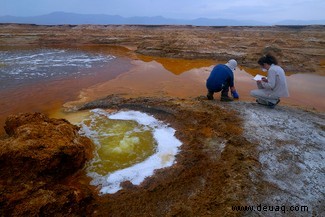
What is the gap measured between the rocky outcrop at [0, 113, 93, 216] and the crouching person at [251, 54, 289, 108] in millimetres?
3804

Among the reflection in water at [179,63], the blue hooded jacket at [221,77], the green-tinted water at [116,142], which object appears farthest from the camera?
the reflection in water at [179,63]

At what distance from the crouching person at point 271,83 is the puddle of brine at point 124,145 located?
2.20m

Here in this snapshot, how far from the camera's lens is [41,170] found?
339cm

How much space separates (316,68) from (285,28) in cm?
2862

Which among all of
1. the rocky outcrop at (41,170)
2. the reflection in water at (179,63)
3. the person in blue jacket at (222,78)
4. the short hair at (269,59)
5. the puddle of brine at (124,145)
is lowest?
the reflection in water at (179,63)

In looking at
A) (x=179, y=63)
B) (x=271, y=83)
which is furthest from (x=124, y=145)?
(x=179, y=63)

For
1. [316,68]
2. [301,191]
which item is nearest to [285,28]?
[316,68]

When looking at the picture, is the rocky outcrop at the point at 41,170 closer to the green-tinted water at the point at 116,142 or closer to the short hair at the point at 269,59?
the green-tinted water at the point at 116,142

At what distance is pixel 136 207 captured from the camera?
127 inches

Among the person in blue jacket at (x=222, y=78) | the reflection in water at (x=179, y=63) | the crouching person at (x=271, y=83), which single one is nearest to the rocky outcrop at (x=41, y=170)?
the person in blue jacket at (x=222, y=78)

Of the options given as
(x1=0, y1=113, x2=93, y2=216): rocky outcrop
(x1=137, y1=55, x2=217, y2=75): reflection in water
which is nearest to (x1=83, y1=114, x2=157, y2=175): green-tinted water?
(x1=0, y1=113, x2=93, y2=216): rocky outcrop

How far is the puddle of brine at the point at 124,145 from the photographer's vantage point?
3902 millimetres

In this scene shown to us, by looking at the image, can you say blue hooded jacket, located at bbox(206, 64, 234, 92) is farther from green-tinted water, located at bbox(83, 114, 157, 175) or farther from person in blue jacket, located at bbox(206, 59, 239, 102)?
green-tinted water, located at bbox(83, 114, 157, 175)

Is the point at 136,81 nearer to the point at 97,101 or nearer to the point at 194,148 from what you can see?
the point at 97,101
